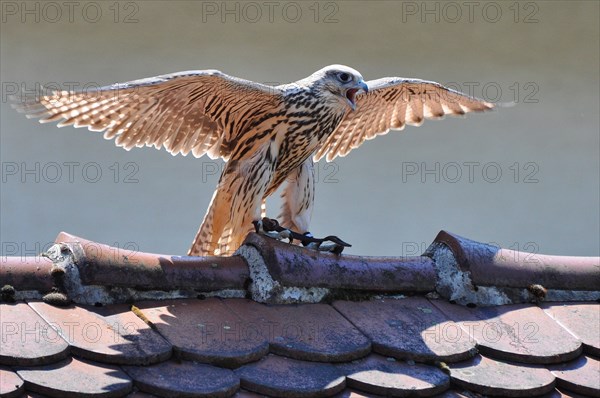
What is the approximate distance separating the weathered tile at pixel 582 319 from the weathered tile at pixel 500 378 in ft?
0.63

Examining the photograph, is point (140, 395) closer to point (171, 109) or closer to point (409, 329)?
point (409, 329)

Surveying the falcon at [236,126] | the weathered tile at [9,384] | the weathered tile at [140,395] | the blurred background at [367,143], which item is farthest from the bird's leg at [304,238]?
the blurred background at [367,143]

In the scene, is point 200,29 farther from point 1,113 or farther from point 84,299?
point 84,299

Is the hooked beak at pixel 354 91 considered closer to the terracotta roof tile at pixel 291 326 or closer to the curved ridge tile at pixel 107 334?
the terracotta roof tile at pixel 291 326

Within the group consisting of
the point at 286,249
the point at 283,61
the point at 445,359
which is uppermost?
the point at 283,61

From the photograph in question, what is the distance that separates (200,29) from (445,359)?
149 inches

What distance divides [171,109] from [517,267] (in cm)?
139

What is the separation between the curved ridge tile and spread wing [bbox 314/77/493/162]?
2.12 m

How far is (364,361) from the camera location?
2.51m

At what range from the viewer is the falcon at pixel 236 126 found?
12.1ft

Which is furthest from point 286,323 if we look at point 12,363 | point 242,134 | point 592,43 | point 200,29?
point 592,43

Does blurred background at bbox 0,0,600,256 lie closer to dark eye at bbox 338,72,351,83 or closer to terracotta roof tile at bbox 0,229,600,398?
dark eye at bbox 338,72,351,83

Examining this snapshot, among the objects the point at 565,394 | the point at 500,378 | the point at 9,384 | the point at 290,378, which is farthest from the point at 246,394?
the point at 565,394

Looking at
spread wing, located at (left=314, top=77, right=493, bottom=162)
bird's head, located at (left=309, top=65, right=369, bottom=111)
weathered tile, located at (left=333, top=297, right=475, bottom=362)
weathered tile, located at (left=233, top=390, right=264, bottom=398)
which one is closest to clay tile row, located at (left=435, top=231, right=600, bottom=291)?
weathered tile, located at (left=333, top=297, right=475, bottom=362)
